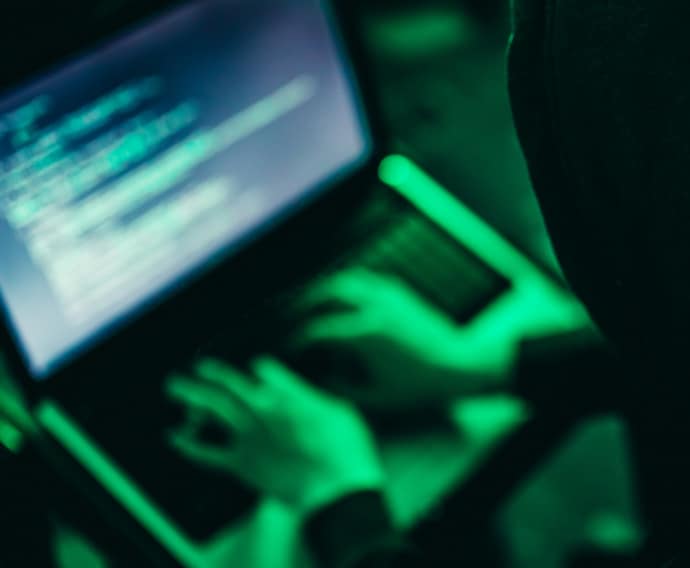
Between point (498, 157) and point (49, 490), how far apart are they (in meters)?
0.81

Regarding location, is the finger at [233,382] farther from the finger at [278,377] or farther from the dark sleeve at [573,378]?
the dark sleeve at [573,378]

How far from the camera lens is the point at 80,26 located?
0.83m

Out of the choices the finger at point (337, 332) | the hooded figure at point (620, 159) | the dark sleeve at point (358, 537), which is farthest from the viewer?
the finger at point (337, 332)

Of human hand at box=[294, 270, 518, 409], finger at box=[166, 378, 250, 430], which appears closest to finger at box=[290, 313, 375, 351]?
human hand at box=[294, 270, 518, 409]

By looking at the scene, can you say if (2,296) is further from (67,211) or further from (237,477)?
(237,477)

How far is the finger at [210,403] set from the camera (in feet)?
2.86

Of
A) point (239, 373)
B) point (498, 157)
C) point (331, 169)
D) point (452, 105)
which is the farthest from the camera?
point (452, 105)

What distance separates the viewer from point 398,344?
3.07ft

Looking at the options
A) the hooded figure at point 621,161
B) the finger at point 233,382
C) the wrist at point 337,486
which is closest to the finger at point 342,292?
the finger at point 233,382

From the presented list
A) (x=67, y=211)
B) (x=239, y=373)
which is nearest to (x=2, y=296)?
(x=67, y=211)

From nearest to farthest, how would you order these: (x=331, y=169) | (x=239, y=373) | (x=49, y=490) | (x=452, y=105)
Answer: (x=49, y=490) < (x=239, y=373) < (x=331, y=169) < (x=452, y=105)

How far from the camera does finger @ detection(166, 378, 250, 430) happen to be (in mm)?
873

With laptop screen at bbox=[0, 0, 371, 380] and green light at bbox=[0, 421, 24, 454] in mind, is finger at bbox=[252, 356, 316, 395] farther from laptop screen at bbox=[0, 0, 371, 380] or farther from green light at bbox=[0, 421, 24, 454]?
green light at bbox=[0, 421, 24, 454]

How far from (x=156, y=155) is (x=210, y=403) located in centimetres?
24
